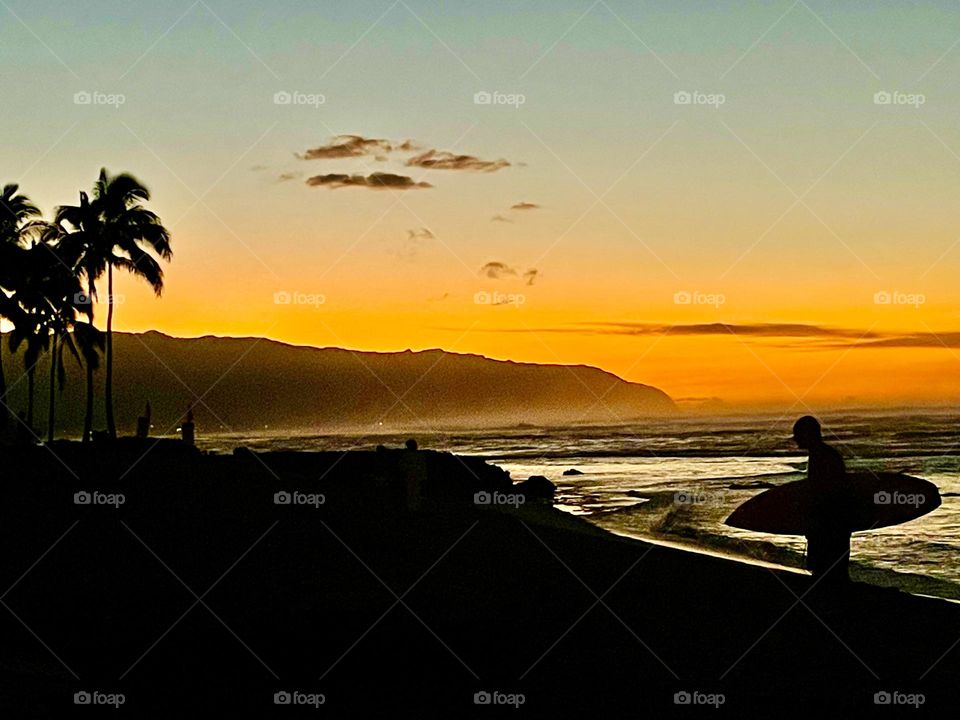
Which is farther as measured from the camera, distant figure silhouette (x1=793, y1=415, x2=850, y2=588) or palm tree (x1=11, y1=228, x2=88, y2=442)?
palm tree (x1=11, y1=228, x2=88, y2=442)

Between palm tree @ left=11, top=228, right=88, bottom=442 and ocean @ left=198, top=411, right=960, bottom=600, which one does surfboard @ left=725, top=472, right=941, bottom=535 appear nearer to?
ocean @ left=198, top=411, right=960, bottom=600

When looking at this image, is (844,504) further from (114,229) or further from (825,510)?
(114,229)

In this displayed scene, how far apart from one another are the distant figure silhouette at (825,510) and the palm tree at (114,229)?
121 feet

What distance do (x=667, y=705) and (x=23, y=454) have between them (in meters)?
28.3

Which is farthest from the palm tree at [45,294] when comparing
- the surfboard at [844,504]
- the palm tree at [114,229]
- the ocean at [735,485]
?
the surfboard at [844,504]

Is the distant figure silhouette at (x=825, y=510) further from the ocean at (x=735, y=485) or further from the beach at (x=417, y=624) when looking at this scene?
the ocean at (x=735, y=485)

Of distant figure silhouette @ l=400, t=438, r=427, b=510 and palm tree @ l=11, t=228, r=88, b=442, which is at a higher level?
palm tree @ l=11, t=228, r=88, b=442

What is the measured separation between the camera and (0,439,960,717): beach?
7719 mm

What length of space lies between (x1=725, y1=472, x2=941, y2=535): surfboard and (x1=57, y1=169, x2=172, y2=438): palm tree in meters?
36.2

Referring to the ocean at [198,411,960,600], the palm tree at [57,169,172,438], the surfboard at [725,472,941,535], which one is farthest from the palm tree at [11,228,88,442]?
the surfboard at [725,472,941,535]

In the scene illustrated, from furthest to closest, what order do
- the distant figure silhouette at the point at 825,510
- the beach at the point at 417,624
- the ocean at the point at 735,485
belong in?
the ocean at the point at 735,485 → the distant figure silhouette at the point at 825,510 → the beach at the point at 417,624

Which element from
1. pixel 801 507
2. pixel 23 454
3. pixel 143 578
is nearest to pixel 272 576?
pixel 143 578

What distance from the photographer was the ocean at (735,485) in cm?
2091

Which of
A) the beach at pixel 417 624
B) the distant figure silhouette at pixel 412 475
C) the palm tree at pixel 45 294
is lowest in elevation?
the beach at pixel 417 624
